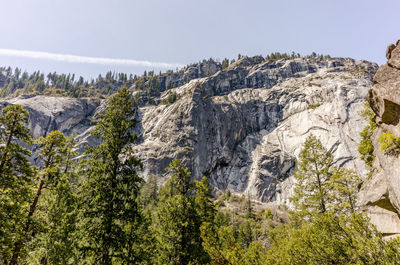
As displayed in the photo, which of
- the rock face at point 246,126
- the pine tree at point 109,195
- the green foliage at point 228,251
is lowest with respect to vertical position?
the green foliage at point 228,251

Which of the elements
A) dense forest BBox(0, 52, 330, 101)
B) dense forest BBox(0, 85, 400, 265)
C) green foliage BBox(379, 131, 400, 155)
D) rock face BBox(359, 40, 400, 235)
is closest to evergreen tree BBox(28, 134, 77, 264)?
dense forest BBox(0, 85, 400, 265)

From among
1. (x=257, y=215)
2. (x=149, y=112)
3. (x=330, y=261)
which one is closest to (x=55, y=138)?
(x=330, y=261)

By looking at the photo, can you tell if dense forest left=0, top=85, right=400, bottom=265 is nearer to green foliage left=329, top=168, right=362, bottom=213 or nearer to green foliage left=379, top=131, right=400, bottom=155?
green foliage left=329, top=168, right=362, bottom=213

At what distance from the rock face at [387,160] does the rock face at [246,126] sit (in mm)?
85182

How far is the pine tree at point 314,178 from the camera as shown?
58.0 feet

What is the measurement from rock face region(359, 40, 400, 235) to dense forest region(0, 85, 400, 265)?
1.31 m

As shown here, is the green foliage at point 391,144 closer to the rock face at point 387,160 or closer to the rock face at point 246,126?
the rock face at point 387,160

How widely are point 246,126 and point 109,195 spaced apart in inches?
4676

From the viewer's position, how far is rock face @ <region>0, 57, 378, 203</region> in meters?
97.9

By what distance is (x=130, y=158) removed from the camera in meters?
13.6

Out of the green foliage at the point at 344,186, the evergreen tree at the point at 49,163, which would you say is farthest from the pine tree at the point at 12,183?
the green foliage at the point at 344,186

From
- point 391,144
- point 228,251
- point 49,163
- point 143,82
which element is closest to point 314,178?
point 391,144

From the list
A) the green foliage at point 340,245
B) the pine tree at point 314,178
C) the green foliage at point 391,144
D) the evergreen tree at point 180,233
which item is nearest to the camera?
the green foliage at point 340,245

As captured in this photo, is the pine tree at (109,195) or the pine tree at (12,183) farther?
the pine tree at (109,195)
